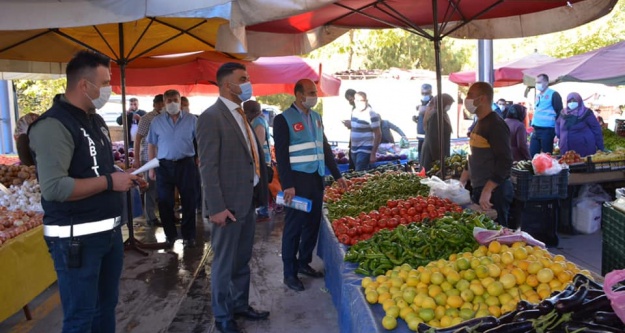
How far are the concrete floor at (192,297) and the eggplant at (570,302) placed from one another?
98.2 inches

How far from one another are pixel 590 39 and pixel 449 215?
23631mm

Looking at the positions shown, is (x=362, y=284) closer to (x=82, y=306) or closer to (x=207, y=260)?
(x=82, y=306)

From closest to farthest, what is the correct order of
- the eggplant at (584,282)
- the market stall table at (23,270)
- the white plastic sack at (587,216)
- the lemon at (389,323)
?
the eggplant at (584,282) < the lemon at (389,323) < the market stall table at (23,270) < the white plastic sack at (587,216)

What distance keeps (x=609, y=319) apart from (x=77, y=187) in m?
2.73

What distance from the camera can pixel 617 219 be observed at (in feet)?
13.8

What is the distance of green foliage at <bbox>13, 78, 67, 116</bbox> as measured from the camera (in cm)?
1950

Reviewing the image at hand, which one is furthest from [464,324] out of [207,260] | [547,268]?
[207,260]

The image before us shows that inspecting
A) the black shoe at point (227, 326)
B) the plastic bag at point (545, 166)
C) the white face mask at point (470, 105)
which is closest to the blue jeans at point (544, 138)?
the plastic bag at point (545, 166)

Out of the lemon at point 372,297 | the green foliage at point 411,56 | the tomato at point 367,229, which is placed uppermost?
the green foliage at point 411,56

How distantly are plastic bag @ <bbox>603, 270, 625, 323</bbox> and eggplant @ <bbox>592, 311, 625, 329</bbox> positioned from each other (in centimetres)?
6

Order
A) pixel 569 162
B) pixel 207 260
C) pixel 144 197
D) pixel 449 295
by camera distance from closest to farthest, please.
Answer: pixel 449 295 < pixel 207 260 < pixel 569 162 < pixel 144 197

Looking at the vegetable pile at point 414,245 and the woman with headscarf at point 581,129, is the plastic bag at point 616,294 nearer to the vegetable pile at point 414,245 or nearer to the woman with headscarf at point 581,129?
the vegetable pile at point 414,245

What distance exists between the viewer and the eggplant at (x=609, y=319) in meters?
2.37

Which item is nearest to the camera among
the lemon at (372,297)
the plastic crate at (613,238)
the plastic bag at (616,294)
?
the plastic bag at (616,294)
